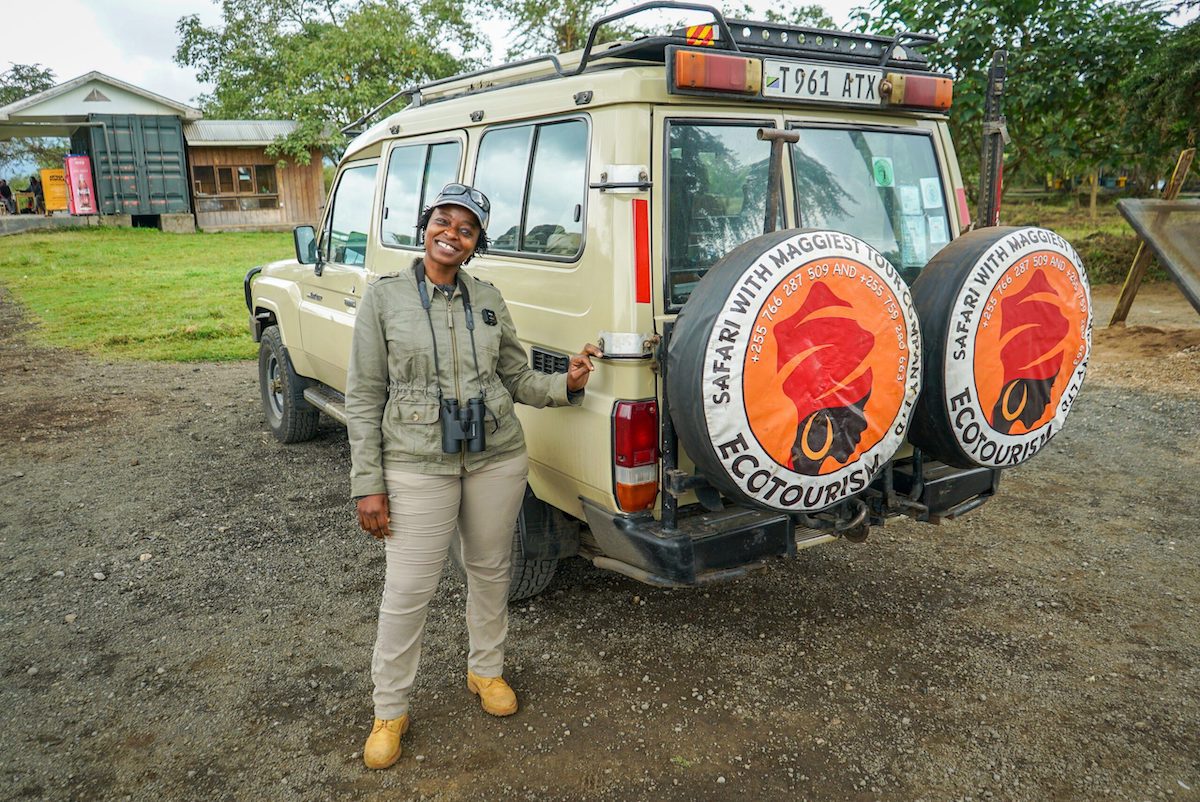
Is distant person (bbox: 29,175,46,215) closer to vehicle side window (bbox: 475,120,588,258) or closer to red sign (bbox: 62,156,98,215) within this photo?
red sign (bbox: 62,156,98,215)

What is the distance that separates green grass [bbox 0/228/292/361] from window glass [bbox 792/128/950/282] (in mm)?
7889

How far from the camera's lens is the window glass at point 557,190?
10.1 ft

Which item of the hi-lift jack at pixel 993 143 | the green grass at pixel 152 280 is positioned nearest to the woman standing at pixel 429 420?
the hi-lift jack at pixel 993 143

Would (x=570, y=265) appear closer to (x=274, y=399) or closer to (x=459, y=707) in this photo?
(x=459, y=707)

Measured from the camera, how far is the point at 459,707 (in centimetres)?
315

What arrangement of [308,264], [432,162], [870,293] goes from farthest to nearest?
[308,264], [432,162], [870,293]

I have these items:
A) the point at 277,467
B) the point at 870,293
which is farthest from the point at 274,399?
the point at 870,293

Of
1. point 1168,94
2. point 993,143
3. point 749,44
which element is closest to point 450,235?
point 749,44

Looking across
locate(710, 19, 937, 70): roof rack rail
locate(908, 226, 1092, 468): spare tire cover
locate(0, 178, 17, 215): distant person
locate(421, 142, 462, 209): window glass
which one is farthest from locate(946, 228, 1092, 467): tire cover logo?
locate(0, 178, 17, 215): distant person

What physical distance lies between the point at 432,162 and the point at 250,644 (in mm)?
2261

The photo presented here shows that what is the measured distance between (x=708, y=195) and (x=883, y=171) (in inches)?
35.9

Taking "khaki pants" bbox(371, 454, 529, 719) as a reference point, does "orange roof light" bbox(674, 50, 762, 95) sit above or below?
above

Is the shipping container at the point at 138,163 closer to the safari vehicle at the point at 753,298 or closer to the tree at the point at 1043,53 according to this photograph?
the tree at the point at 1043,53

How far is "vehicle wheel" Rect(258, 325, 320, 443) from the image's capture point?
597 cm
